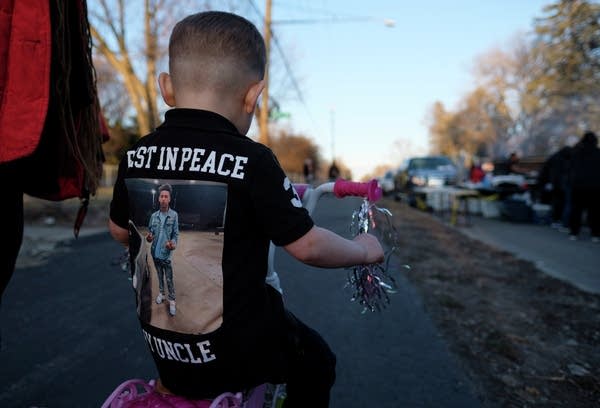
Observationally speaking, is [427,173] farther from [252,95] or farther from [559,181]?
[252,95]

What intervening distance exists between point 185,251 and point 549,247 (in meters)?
8.48

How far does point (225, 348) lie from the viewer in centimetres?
121

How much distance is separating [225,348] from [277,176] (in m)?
0.49

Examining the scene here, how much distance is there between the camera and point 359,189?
5.16 feet

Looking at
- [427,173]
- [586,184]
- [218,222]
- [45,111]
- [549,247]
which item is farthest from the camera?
[427,173]

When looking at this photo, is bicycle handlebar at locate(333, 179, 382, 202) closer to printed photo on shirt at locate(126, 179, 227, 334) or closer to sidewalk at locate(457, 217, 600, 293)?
printed photo on shirt at locate(126, 179, 227, 334)

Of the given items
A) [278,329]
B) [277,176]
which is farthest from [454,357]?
[277,176]

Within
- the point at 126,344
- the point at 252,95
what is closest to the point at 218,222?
the point at 252,95

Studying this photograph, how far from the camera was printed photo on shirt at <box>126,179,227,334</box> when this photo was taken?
46.6 inches

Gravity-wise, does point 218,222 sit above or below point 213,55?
below

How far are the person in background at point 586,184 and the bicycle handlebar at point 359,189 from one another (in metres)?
9.40

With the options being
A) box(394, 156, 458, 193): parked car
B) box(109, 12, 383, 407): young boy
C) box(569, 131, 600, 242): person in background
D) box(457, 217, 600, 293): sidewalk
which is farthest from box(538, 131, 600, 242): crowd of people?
box(109, 12, 383, 407): young boy

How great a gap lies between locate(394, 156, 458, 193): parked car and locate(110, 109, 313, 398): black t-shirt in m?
16.1

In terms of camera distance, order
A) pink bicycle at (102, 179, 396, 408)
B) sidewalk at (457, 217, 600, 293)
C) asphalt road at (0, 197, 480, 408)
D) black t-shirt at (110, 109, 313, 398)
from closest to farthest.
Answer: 1. black t-shirt at (110, 109, 313, 398)
2. pink bicycle at (102, 179, 396, 408)
3. asphalt road at (0, 197, 480, 408)
4. sidewalk at (457, 217, 600, 293)
